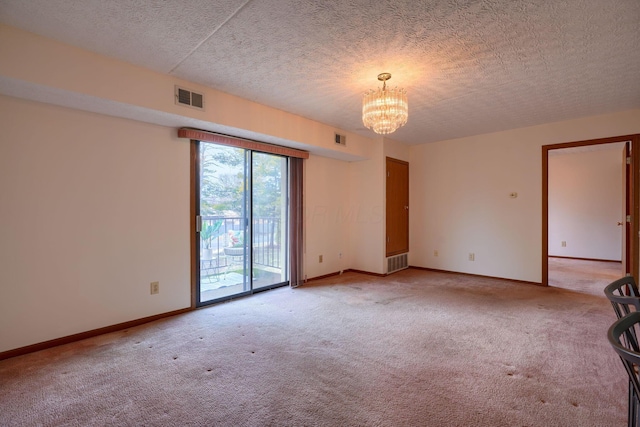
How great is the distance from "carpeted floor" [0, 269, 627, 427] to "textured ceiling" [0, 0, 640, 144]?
2.43m

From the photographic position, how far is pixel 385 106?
271 cm

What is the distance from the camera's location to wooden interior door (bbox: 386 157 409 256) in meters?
5.28

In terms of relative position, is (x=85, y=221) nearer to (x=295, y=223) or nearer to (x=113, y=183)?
(x=113, y=183)

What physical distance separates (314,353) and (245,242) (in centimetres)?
202

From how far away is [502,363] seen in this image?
2230 millimetres

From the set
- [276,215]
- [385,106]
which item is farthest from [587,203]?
[276,215]

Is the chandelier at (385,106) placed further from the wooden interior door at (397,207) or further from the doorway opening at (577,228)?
the doorway opening at (577,228)

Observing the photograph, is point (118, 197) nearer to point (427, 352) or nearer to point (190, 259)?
point (190, 259)

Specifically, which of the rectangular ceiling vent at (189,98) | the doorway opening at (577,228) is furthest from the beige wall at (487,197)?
the rectangular ceiling vent at (189,98)

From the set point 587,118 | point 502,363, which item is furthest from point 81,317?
point 587,118

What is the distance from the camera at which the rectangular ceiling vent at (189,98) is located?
2.85 meters

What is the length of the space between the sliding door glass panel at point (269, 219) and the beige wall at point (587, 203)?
20.3ft

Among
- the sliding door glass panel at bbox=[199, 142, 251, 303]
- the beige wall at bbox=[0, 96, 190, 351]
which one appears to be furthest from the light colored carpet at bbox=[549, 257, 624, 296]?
the beige wall at bbox=[0, 96, 190, 351]

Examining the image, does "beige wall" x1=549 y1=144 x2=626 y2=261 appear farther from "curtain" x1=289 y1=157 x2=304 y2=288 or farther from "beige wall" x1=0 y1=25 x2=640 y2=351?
"curtain" x1=289 y1=157 x2=304 y2=288
